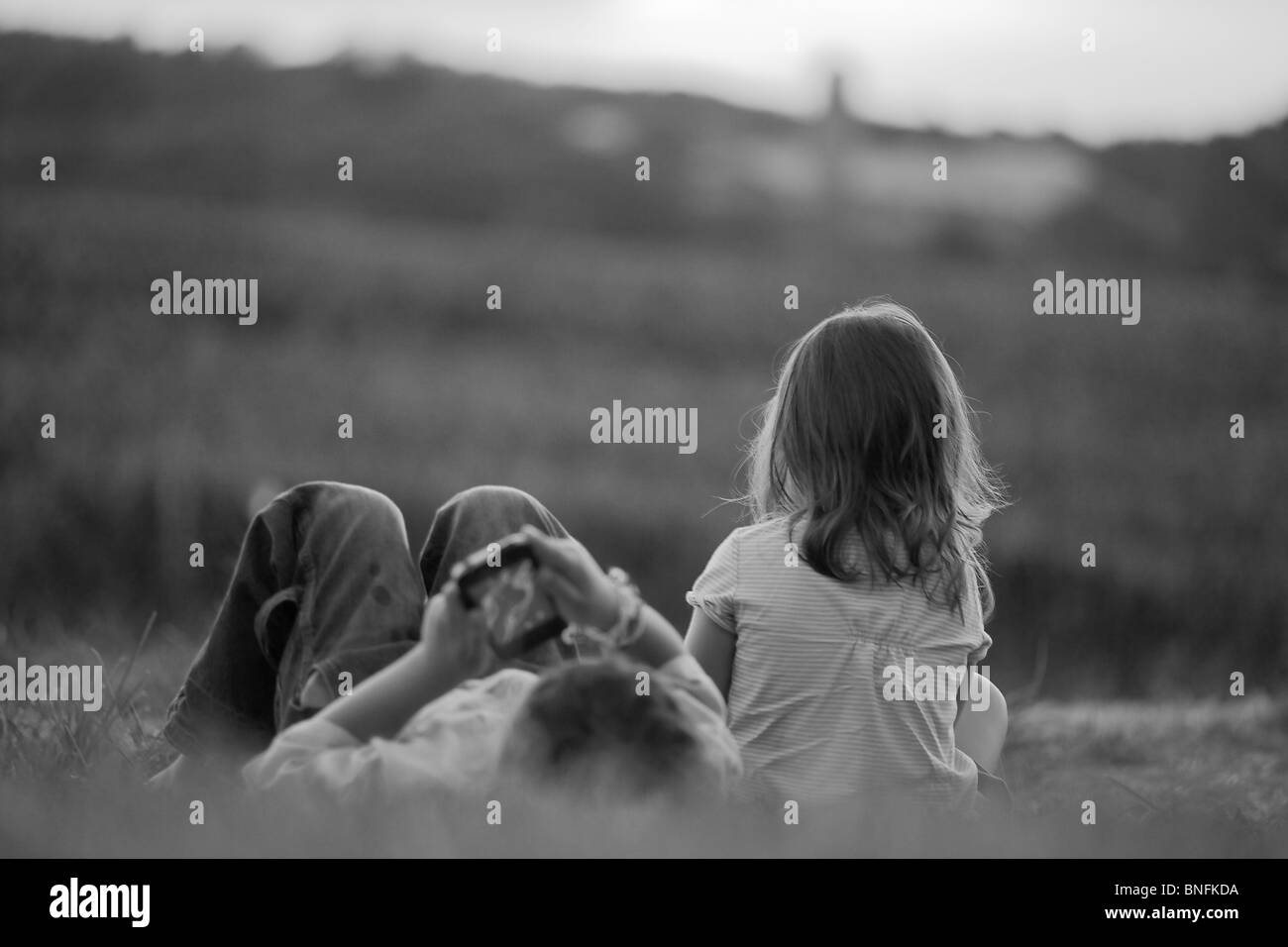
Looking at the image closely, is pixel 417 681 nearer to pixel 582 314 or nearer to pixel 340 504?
pixel 340 504

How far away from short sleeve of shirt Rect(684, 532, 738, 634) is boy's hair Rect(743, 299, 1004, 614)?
110 millimetres

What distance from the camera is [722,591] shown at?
75.5 inches

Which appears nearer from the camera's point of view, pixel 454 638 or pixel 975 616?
pixel 454 638

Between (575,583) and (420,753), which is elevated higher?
(575,583)

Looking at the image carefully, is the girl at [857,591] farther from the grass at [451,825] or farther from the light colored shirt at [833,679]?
the grass at [451,825]

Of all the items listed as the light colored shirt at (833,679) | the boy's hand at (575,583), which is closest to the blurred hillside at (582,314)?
the light colored shirt at (833,679)

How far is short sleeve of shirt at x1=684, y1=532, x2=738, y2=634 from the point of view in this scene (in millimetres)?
1917

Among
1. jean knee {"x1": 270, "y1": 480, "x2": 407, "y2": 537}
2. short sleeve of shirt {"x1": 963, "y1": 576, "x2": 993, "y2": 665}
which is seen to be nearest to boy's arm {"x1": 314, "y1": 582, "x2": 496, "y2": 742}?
jean knee {"x1": 270, "y1": 480, "x2": 407, "y2": 537}

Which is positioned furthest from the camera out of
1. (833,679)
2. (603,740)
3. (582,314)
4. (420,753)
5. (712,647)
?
(582,314)

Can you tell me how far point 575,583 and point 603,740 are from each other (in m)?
0.17

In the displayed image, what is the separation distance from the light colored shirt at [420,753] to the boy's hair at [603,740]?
30 millimetres

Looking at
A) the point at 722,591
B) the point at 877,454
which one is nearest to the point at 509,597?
the point at 722,591

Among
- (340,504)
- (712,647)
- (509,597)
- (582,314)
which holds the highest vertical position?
(582,314)

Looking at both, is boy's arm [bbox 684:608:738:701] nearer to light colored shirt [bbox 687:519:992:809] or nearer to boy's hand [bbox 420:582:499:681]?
light colored shirt [bbox 687:519:992:809]
